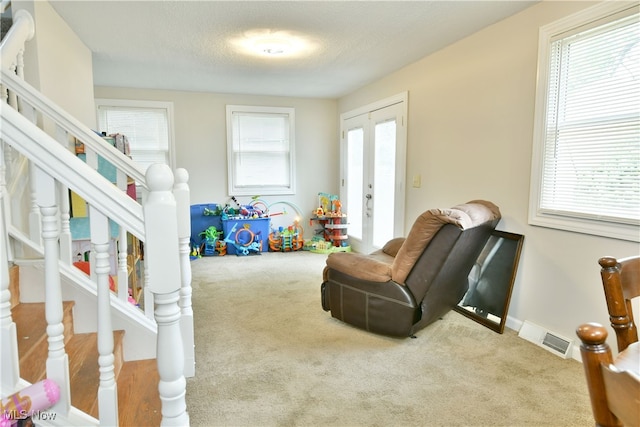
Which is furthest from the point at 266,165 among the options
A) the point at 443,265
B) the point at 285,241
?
the point at 443,265

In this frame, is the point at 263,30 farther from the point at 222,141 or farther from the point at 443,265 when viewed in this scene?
the point at 222,141

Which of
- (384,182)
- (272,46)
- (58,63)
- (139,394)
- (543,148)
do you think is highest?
(272,46)

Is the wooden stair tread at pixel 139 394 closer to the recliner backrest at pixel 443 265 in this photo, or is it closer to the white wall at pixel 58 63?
the recliner backrest at pixel 443 265

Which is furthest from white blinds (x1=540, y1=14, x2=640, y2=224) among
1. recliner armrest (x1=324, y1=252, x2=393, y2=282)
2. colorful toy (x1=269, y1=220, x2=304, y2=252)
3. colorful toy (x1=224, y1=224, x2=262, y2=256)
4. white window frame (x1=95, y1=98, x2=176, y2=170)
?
white window frame (x1=95, y1=98, x2=176, y2=170)

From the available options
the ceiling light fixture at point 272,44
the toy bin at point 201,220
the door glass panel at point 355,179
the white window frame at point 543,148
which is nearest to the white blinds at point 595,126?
the white window frame at point 543,148

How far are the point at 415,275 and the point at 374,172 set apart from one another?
2639 mm

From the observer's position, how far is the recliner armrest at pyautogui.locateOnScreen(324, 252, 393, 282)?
252 centimetres

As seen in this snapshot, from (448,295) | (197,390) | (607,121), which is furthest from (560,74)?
(197,390)

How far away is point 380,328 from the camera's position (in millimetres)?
2594

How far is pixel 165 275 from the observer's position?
36.1 inches

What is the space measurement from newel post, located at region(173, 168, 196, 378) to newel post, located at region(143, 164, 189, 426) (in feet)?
2.57

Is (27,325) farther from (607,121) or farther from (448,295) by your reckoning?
(607,121)

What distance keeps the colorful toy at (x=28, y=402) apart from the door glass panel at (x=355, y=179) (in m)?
4.51

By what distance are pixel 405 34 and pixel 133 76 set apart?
332 centimetres
